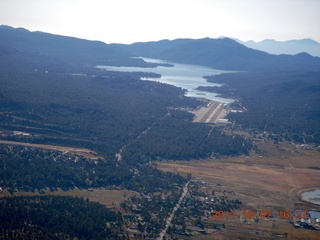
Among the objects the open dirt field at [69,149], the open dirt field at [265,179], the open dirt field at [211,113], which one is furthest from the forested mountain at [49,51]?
the open dirt field at [265,179]

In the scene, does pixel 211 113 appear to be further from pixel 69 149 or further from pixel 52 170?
pixel 52 170

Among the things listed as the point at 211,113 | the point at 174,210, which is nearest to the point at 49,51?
the point at 211,113

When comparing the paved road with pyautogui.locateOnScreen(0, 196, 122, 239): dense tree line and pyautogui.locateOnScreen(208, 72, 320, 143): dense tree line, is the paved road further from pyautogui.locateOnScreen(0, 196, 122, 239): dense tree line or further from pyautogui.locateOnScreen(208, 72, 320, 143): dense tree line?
pyautogui.locateOnScreen(208, 72, 320, 143): dense tree line

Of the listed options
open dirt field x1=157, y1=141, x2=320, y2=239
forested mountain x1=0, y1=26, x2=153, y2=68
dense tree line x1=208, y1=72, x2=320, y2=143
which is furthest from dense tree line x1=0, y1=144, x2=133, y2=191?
forested mountain x1=0, y1=26, x2=153, y2=68

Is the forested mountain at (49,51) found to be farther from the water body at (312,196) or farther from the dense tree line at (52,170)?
the water body at (312,196)

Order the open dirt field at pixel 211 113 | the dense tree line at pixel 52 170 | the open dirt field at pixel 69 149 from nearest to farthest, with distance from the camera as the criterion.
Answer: the dense tree line at pixel 52 170
the open dirt field at pixel 69 149
the open dirt field at pixel 211 113
